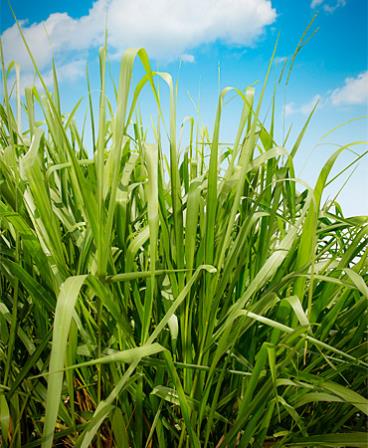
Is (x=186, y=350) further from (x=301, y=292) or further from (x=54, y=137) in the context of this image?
(x=54, y=137)

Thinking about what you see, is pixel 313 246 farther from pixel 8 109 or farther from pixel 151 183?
pixel 8 109

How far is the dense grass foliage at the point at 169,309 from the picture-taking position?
0.54 metres

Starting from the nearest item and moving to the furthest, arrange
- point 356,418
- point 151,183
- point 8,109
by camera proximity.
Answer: point 151,183 → point 8,109 → point 356,418

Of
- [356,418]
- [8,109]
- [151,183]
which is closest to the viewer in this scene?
[151,183]

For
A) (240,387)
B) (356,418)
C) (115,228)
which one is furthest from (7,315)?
(356,418)

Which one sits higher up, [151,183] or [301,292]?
[151,183]

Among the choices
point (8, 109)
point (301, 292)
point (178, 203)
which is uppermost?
point (8, 109)

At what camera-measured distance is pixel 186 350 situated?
596mm

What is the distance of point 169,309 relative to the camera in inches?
22.2

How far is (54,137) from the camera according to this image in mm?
667

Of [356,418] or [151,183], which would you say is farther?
[356,418]

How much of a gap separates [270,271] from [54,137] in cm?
32

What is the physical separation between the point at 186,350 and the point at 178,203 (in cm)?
17

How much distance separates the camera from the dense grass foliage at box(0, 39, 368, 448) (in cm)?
54
